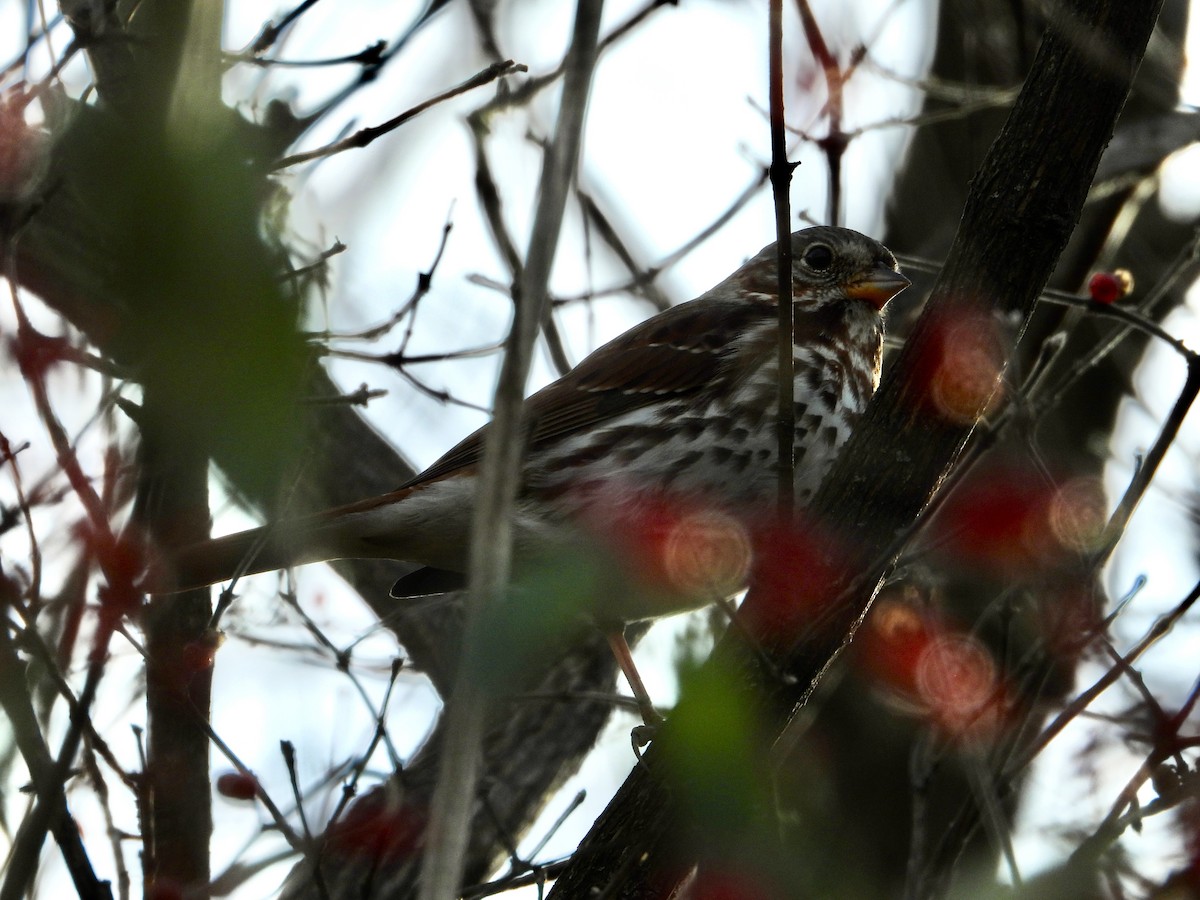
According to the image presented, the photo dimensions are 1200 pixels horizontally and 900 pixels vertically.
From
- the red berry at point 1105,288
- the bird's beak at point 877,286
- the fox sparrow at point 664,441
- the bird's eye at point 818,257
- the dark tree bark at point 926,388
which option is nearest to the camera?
the dark tree bark at point 926,388

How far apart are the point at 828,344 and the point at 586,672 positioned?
1647 mm

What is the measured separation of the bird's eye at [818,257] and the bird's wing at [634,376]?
0.21 meters

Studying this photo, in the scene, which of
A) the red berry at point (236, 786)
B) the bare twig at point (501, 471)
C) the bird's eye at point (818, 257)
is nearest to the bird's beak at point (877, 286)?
the bird's eye at point (818, 257)

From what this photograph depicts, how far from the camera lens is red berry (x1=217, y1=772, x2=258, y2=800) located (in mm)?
3383

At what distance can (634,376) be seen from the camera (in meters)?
4.71

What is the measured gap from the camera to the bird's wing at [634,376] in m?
4.57

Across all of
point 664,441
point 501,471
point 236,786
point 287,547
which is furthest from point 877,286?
point 501,471

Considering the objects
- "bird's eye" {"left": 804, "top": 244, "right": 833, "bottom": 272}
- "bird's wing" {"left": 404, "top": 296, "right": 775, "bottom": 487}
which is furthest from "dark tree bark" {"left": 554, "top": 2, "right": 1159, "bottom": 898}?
"bird's eye" {"left": 804, "top": 244, "right": 833, "bottom": 272}

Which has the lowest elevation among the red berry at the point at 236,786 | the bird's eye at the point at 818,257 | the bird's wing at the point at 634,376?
the red berry at the point at 236,786

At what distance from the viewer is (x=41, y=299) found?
3539 millimetres

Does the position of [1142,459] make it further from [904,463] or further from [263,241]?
[263,241]

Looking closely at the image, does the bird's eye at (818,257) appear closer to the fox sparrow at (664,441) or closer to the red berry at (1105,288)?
the fox sparrow at (664,441)

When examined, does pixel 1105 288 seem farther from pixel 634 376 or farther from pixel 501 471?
pixel 501 471

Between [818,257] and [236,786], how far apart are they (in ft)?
9.16
